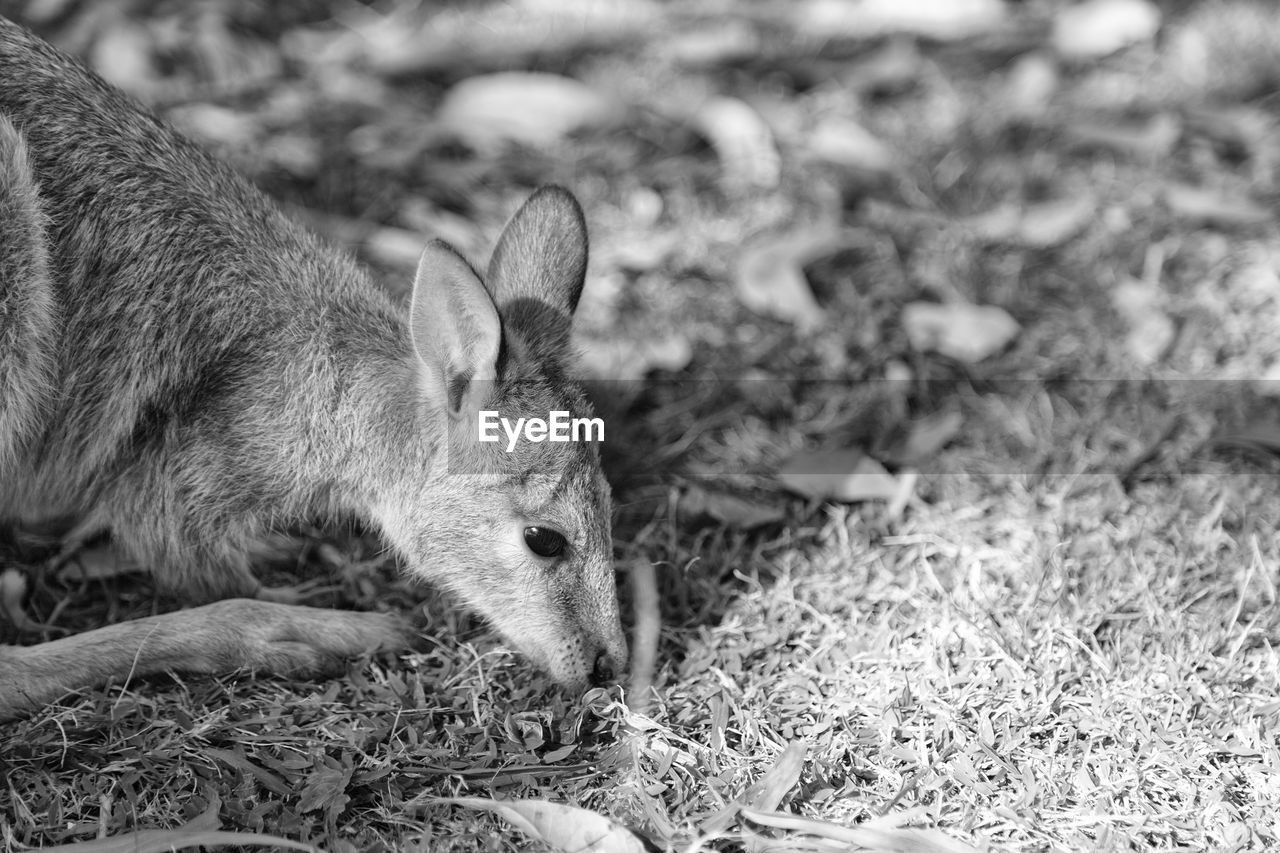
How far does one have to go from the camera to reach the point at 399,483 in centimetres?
335

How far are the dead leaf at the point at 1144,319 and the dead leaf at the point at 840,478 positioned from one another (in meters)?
1.08

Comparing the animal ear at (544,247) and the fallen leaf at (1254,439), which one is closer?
the animal ear at (544,247)

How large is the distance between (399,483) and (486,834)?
41.6 inches

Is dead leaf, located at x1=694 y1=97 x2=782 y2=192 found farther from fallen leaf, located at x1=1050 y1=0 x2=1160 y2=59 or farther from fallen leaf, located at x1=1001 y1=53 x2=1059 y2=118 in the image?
fallen leaf, located at x1=1050 y1=0 x2=1160 y2=59

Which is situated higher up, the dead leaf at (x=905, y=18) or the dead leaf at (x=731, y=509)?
the dead leaf at (x=905, y=18)

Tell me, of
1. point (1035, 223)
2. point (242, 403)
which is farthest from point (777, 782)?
point (1035, 223)

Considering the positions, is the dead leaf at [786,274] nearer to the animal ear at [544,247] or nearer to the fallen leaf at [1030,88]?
the animal ear at [544,247]

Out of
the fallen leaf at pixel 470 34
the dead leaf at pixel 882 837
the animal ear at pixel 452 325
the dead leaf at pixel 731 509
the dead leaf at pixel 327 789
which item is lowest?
the dead leaf at pixel 882 837

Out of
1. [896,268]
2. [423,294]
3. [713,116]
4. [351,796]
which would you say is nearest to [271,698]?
[351,796]

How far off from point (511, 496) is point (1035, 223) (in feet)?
8.26

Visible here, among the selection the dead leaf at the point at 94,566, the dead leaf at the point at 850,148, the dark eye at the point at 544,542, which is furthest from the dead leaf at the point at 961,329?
the dead leaf at the point at 94,566

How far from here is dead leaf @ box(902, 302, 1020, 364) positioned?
4.18 m

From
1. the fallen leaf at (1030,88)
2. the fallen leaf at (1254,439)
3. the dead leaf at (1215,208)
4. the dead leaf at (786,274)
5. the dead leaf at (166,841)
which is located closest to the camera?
the dead leaf at (166,841)

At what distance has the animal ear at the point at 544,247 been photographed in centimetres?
342
